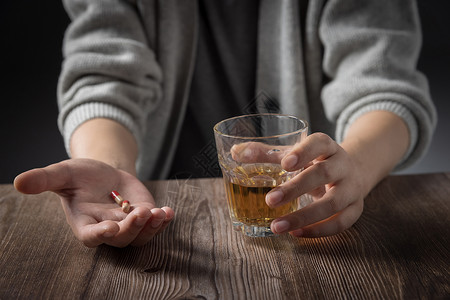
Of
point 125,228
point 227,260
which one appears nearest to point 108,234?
point 125,228

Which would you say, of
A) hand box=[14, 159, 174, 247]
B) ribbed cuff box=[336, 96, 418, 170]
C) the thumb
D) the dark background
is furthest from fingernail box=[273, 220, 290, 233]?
the dark background

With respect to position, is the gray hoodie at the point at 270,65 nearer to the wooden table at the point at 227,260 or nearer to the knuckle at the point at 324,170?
the wooden table at the point at 227,260

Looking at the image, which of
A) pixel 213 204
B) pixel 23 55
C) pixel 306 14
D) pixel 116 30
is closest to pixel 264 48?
pixel 306 14

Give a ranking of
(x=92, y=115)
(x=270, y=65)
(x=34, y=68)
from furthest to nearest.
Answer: (x=34, y=68), (x=270, y=65), (x=92, y=115)

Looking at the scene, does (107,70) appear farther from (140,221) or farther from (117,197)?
(140,221)

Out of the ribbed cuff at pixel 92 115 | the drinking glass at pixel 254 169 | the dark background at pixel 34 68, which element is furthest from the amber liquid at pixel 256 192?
the dark background at pixel 34 68

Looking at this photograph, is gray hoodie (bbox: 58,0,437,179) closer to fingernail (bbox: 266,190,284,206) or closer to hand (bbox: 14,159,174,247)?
hand (bbox: 14,159,174,247)
